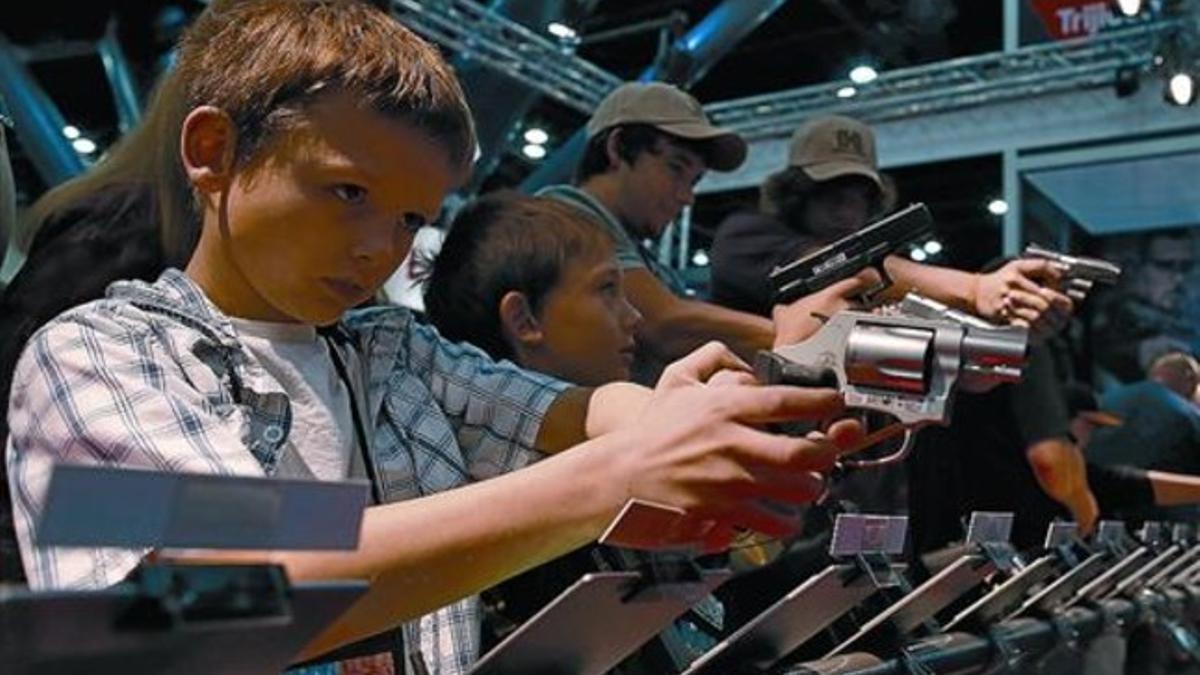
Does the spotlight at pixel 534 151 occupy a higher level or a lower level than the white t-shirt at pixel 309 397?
higher

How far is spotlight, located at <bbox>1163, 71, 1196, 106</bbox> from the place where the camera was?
5.33 ft

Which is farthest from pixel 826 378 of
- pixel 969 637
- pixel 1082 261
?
pixel 1082 261

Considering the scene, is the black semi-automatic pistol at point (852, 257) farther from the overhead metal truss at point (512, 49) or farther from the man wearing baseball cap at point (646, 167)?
the overhead metal truss at point (512, 49)

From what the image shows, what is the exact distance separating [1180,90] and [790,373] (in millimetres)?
1192

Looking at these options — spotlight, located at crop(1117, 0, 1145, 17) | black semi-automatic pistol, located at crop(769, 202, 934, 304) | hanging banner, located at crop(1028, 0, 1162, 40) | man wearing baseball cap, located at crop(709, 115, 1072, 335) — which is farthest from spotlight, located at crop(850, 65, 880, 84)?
black semi-automatic pistol, located at crop(769, 202, 934, 304)

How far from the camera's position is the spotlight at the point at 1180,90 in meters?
1.62

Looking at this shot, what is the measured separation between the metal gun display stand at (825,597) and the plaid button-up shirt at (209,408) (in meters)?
0.15

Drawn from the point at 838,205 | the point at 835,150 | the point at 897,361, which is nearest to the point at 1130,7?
the point at 835,150

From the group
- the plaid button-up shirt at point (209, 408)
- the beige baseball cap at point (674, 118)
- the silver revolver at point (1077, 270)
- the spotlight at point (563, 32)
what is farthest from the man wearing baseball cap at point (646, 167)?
the spotlight at point (563, 32)

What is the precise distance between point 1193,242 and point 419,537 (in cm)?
113

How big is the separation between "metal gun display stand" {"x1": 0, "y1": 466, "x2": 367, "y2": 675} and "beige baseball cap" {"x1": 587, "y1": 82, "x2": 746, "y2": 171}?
1239 millimetres

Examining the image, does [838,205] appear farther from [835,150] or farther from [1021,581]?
[1021,581]

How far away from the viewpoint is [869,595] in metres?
0.95

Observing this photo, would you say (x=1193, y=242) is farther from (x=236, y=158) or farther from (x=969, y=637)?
(x=236, y=158)
